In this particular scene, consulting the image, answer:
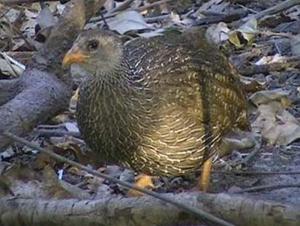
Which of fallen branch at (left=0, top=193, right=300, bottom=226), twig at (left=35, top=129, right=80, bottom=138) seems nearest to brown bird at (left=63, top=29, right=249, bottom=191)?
twig at (left=35, top=129, right=80, bottom=138)

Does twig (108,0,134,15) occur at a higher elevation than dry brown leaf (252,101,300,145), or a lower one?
lower

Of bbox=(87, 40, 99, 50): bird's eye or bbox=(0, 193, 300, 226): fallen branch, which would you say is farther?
bbox=(87, 40, 99, 50): bird's eye

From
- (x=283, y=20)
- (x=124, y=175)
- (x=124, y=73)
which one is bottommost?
(x=283, y=20)

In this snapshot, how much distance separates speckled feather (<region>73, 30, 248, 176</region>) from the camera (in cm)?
531

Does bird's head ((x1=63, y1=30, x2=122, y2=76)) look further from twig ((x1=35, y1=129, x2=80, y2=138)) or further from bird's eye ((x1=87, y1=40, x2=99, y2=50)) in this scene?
twig ((x1=35, y1=129, x2=80, y2=138))

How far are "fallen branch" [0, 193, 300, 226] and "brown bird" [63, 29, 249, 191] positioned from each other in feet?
4.78

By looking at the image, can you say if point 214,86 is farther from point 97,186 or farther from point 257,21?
point 257,21

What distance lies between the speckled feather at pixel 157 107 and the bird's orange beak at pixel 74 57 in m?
0.08

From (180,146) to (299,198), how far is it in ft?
2.25

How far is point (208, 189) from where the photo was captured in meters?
5.67

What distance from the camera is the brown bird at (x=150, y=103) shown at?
531 cm

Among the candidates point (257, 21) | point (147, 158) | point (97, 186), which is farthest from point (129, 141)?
point (257, 21)

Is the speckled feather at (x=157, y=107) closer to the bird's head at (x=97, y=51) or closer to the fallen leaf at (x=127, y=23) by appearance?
the bird's head at (x=97, y=51)

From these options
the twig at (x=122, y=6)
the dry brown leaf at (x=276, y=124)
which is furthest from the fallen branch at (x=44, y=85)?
the twig at (x=122, y=6)
